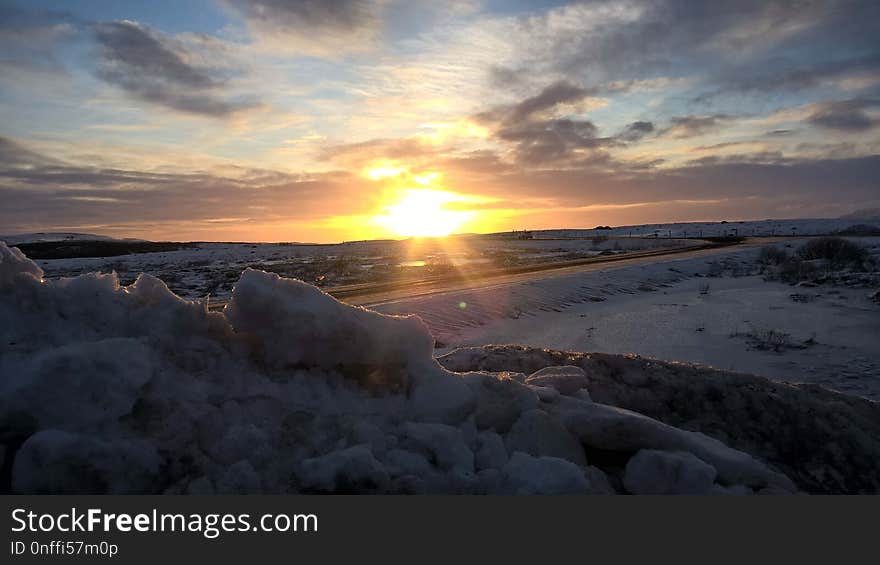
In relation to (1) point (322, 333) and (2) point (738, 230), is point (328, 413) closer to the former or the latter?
(1) point (322, 333)

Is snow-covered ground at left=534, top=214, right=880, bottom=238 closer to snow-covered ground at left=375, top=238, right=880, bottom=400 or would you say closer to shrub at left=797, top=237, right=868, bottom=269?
shrub at left=797, top=237, right=868, bottom=269

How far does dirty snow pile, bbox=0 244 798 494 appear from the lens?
2779 mm

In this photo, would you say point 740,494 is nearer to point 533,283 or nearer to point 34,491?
point 34,491

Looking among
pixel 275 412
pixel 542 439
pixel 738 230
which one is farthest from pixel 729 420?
pixel 738 230

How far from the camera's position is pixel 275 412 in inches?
128

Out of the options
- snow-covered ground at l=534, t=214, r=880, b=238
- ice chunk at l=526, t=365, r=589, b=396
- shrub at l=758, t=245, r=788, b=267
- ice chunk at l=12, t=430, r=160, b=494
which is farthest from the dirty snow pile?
snow-covered ground at l=534, t=214, r=880, b=238

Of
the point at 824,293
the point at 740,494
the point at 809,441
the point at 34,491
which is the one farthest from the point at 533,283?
the point at 34,491

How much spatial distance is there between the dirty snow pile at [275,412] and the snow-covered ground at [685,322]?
249 inches

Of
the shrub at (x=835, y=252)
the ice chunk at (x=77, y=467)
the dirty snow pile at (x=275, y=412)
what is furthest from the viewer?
the shrub at (x=835, y=252)

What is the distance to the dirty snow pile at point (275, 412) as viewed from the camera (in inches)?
109

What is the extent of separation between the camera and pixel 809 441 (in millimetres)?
4355

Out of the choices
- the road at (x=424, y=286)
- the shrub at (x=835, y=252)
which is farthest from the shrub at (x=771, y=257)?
the road at (x=424, y=286)

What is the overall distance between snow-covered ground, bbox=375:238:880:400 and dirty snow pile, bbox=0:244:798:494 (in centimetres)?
634

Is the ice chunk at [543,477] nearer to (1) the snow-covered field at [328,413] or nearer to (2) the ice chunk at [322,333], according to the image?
(1) the snow-covered field at [328,413]
